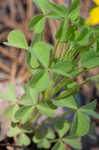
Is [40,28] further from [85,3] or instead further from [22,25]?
[85,3]

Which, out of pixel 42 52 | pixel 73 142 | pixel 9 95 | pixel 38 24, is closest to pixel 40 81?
pixel 42 52

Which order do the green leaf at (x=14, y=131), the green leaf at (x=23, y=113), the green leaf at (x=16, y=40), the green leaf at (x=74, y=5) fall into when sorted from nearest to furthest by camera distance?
1. the green leaf at (x=74, y=5)
2. the green leaf at (x=16, y=40)
3. the green leaf at (x=23, y=113)
4. the green leaf at (x=14, y=131)

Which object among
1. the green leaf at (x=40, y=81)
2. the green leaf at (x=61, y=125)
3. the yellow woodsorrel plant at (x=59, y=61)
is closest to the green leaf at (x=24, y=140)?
the yellow woodsorrel plant at (x=59, y=61)

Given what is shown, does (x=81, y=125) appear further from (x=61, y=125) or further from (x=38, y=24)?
(x=38, y=24)

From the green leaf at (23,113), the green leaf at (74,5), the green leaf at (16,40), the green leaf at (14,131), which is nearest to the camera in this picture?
the green leaf at (74,5)

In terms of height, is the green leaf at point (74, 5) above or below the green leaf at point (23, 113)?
above

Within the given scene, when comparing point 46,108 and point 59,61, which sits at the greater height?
point 59,61

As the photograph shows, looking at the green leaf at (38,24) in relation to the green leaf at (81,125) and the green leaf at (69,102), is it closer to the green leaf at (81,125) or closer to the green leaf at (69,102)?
the green leaf at (69,102)
